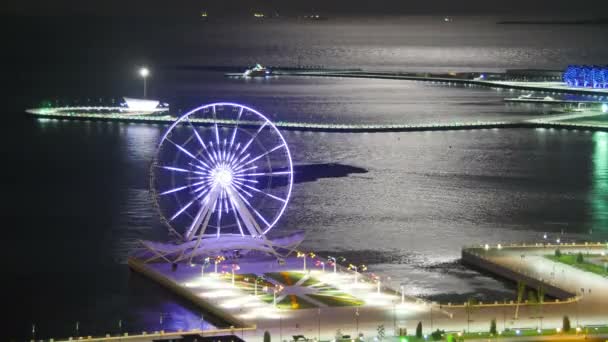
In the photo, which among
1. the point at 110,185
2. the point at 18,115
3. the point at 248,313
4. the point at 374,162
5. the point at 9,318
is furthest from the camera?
the point at 18,115

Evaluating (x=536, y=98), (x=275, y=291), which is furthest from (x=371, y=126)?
(x=275, y=291)

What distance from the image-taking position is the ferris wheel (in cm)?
3866

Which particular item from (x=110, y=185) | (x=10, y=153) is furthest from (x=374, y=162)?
(x=10, y=153)

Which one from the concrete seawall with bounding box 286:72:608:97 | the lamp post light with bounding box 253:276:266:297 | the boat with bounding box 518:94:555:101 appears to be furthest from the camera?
the concrete seawall with bounding box 286:72:608:97

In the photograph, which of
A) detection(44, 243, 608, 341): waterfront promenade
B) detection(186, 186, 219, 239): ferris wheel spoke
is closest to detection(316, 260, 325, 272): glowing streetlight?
detection(44, 243, 608, 341): waterfront promenade

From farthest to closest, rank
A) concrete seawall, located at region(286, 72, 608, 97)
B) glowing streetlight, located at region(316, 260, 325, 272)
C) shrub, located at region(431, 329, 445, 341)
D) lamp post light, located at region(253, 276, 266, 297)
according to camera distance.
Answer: concrete seawall, located at region(286, 72, 608, 97), glowing streetlight, located at region(316, 260, 325, 272), lamp post light, located at region(253, 276, 266, 297), shrub, located at region(431, 329, 445, 341)

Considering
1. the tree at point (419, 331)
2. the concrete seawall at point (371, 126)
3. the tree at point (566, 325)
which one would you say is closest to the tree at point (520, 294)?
the tree at point (566, 325)

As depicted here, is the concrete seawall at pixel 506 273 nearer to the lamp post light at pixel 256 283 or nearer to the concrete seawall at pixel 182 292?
the lamp post light at pixel 256 283

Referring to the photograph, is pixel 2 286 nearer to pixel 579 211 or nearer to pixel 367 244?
pixel 367 244

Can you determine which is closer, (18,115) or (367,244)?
(367,244)

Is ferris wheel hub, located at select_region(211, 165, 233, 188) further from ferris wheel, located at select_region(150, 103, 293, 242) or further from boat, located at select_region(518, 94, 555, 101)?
boat, located at select_region(518, 94, 555, 101)

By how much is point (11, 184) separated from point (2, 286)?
20082mm

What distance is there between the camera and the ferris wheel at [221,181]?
38656mm

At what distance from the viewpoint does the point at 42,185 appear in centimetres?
5828
